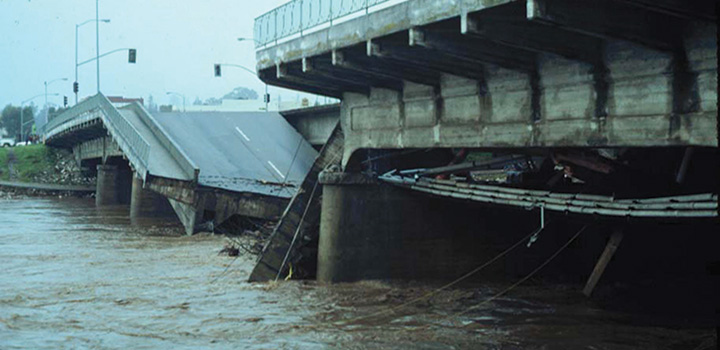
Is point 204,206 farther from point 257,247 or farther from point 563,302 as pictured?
point 563,302

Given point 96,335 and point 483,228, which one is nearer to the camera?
point 96,335

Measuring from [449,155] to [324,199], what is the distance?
462 centimetres

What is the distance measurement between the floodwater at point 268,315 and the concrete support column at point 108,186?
114ft

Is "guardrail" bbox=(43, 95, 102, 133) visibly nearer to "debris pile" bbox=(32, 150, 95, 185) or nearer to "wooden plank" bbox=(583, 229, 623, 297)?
"debris pile" bbox=(32, 150, 95, 185)

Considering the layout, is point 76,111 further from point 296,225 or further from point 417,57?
point 417,57

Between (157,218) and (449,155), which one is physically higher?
(449,155)

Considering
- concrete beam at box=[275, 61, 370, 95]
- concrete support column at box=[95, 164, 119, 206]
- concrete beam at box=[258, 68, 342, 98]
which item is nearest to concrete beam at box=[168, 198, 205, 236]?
concrete beam at box=[258, 68, 342, 98]

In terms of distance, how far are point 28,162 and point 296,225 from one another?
7038 centimetres

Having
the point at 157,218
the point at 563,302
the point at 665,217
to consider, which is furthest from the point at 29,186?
the point at 665,217

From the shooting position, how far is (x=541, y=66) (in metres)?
16.2

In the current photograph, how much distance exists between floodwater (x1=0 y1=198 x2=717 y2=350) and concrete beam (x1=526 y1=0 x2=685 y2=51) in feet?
17.6

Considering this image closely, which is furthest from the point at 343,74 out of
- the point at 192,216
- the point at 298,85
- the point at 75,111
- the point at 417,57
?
the point at 75,111

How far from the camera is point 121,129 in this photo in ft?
152

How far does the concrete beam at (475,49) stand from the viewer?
1602 cm
